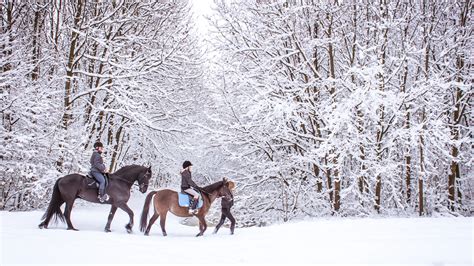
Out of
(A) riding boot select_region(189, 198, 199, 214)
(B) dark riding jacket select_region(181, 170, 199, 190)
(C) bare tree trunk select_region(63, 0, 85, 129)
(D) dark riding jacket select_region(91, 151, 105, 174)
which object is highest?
(C) bare tree trunk select_region(63, 0, 85, 129)

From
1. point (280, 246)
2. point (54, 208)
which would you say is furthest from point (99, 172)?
point (280, 246)

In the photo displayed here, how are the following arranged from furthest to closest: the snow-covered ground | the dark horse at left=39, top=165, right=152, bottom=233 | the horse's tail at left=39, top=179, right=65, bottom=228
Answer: the dark horse at left=39, top=165, right=152, bottom=233
the horse's tail at left=39, top=179, right=65, bottom=228
the snow-covered ground

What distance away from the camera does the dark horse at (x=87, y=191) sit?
7586 mm

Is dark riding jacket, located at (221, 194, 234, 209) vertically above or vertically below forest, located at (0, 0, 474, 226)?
below

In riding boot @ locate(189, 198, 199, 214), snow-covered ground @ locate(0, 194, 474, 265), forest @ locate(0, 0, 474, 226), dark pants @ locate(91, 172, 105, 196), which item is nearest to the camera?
snow-covered ground @ locate(0, 194, 474, 265)

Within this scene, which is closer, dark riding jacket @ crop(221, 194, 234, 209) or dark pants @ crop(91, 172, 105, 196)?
dark pants @ crop(91, 172, 105, 196)

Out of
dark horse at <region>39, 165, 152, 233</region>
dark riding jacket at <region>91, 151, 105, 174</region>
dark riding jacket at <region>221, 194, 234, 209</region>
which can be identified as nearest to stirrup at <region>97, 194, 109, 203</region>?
dark horse at <region>39, 165, 152, 233</region>

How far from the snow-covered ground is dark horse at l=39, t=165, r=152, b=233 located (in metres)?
0.77

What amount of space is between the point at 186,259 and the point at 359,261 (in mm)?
2625

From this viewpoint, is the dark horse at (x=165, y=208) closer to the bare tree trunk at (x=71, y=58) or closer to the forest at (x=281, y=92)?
the forest at (x=281, y=92)

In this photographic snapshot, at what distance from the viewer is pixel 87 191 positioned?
789 centimetres

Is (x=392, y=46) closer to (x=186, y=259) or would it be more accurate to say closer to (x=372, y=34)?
(x=372, y=34)

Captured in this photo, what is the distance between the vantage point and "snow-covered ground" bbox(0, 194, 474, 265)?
15.9ft

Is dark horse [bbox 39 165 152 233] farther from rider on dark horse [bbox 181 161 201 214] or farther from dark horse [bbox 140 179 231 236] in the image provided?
rider on dark horse [bbox 181 161 201 214]
